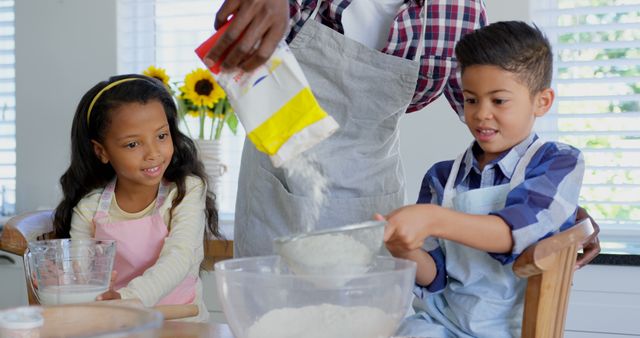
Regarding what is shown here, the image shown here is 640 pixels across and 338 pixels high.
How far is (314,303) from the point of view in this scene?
→ 0.80m

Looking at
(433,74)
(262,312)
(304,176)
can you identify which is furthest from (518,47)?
(262,312)

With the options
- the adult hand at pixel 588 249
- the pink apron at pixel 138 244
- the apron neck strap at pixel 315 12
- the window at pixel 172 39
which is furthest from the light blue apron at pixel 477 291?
the window at pixel 172 39

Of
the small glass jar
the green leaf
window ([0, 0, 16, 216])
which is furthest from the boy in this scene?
window ([0, 0, 16, 216])

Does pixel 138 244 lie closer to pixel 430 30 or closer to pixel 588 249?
pixel 430 30

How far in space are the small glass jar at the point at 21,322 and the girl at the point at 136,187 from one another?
935 millimetres

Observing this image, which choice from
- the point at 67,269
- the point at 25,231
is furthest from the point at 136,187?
the point at 67,269

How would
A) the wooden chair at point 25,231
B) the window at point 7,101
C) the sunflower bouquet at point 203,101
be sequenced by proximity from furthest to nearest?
the window at point 7,101, the sunflower bouquet at point 203,101, the wooden chair at point 25,231

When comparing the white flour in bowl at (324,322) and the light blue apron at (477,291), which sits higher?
the white flour in bowl at (324,322)

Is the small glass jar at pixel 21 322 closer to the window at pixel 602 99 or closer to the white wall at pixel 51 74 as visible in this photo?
the window at pixel 602 99

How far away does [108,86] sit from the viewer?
1816 mm

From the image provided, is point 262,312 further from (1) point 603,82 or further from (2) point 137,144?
(1) point 603,82

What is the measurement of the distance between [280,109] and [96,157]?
39.7 inches

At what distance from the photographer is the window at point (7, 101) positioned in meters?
3.11

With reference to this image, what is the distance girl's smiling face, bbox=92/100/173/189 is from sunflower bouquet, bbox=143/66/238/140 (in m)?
0.68
